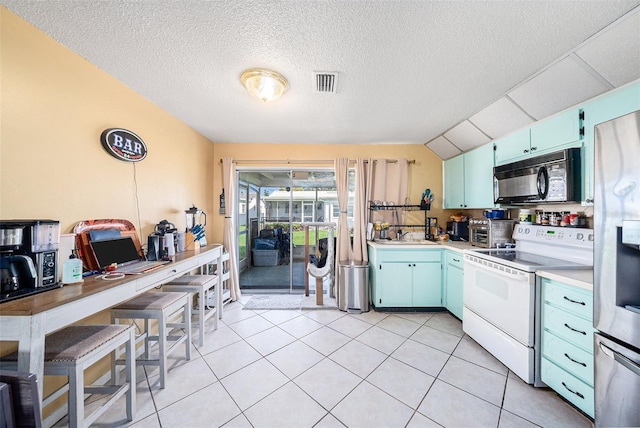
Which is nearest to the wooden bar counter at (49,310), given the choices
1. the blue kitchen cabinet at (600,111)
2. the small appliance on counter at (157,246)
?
the small appliance on counter at (157,246)

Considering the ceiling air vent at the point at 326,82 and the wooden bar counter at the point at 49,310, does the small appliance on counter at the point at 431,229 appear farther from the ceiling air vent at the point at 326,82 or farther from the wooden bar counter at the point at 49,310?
the wooden bar counter at the point at 49,310

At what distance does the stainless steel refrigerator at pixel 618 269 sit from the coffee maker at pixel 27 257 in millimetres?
2972

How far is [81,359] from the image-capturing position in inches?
44.8

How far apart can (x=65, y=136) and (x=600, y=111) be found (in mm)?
3842

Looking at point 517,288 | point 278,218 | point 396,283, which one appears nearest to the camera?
point 517,288

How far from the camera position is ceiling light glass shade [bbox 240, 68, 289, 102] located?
1.72 meters

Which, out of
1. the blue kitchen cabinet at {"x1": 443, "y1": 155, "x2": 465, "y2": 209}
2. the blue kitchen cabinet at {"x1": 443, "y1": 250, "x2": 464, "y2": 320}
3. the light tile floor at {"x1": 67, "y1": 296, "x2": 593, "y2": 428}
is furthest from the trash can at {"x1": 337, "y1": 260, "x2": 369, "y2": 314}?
the blue kitchen cabinet at {"x1": 443, "y1": 155, "x2": 465, "y2": 209}

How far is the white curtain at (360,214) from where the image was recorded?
10.9 feet

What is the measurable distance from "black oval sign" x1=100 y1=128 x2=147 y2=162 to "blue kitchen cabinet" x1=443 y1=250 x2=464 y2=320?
139 inches

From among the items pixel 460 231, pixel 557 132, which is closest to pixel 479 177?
pixel 460 231

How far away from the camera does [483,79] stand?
1836 millimetres

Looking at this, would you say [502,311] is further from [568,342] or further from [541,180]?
[541,180]

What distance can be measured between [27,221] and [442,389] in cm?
288

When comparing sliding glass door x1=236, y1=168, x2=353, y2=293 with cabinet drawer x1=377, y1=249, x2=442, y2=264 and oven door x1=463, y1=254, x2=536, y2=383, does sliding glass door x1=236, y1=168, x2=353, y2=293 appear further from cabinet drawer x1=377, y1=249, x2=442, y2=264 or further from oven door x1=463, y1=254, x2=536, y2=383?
oven door x1=463, y1=254, x2=536, y2=383
